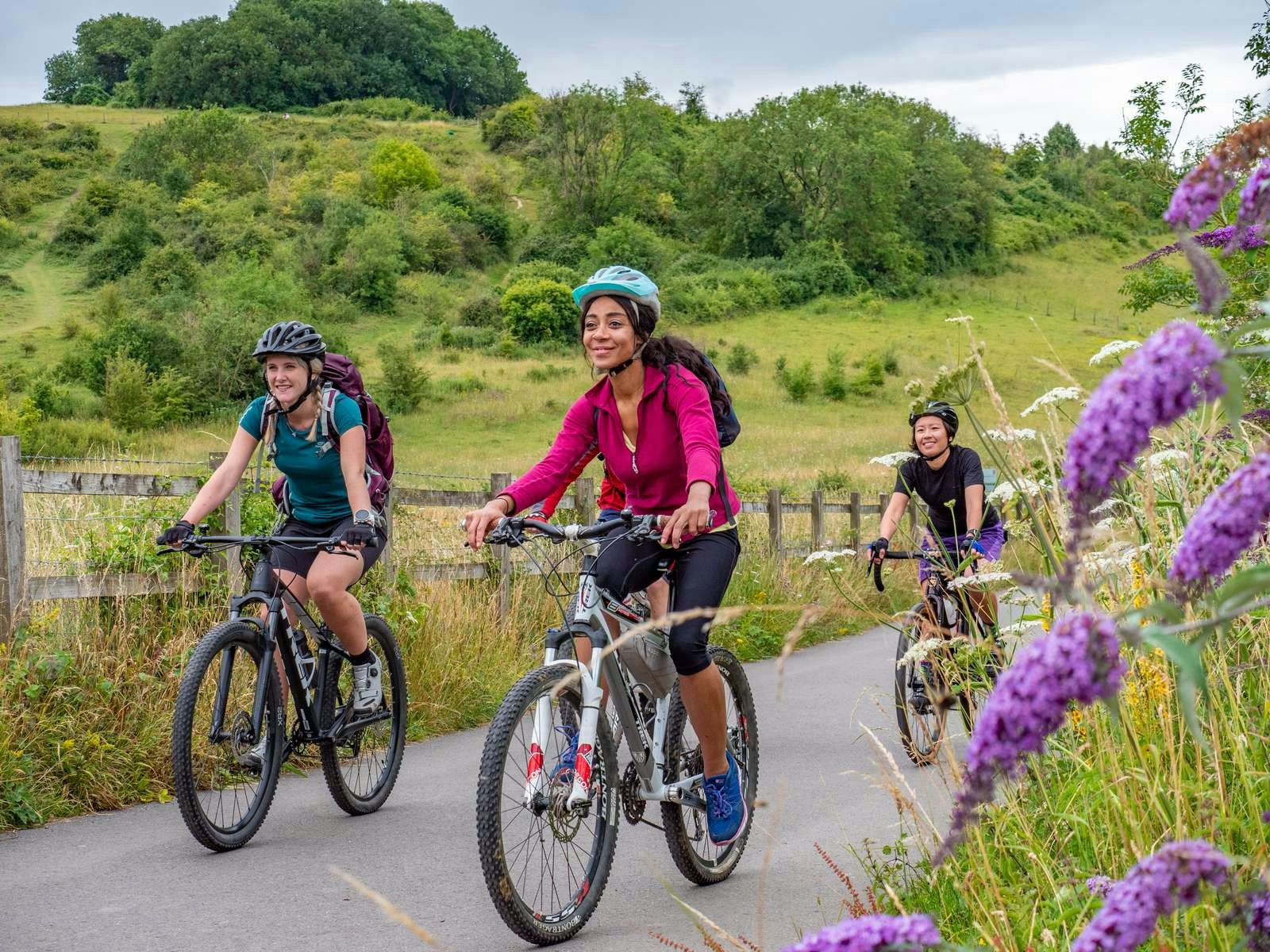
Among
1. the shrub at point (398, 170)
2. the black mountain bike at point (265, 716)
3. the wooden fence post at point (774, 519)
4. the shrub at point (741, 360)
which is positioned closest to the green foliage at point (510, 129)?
the shrub at point (398, 170)

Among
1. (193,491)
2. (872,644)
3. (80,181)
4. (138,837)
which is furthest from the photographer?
(80,181)

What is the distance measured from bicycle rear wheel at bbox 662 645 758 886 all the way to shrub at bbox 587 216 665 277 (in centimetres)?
8923

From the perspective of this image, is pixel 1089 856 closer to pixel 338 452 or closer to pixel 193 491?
pixel 338 452

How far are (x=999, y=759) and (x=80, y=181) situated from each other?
116580 millimetres

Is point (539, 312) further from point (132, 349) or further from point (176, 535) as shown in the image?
point (176, 535)

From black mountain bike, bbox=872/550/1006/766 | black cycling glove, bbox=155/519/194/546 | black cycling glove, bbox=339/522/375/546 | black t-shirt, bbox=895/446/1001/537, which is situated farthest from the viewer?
black t-shirt, bbox=895/446/1001/537

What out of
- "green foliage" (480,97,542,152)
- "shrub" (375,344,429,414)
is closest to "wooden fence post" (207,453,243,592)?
"shrub" (375,344,429,414)

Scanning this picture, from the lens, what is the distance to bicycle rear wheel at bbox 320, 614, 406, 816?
22.2 ft

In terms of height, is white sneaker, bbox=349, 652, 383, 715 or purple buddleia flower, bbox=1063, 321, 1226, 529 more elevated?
purple buddleia flower, bbox=1063, 321, 1226, 529

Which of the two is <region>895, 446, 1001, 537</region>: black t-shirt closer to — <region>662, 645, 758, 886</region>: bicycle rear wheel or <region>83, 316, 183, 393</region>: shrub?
<region>662, 645, 758, 886</region>: bicycle rear wheel

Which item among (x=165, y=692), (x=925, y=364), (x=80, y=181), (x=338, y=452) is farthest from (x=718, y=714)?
(x=80, y=181)

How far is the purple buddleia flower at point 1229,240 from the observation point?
152 cm

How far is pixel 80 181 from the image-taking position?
107 meters

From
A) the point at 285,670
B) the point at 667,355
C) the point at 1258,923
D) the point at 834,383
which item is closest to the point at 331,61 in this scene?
the point at 834,383
